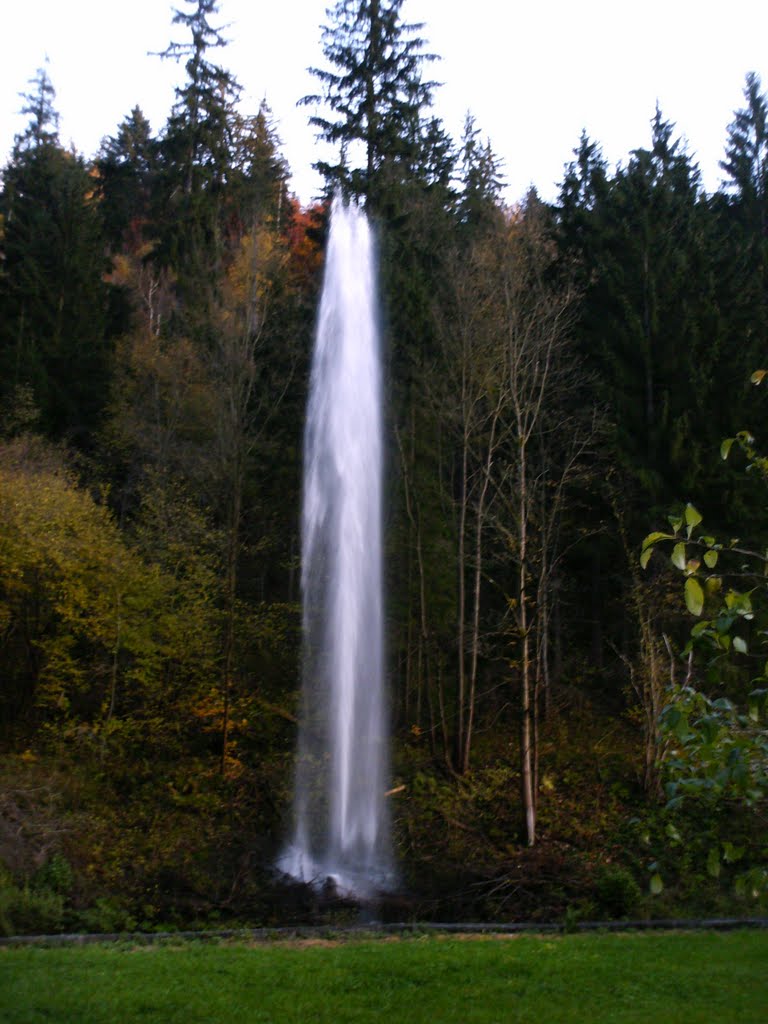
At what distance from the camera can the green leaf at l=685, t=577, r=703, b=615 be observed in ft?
9.65

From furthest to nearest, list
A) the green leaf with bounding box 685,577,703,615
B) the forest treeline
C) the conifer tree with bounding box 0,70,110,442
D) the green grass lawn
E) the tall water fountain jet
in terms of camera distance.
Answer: the conifer tree with bounding box 0,70,110,442
the forest treeline
the tall water fountain jet
the green grass lawn
the green leaf with bounding box 685,577,703,615

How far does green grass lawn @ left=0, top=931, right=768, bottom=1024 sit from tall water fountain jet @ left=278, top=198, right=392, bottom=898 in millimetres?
7478

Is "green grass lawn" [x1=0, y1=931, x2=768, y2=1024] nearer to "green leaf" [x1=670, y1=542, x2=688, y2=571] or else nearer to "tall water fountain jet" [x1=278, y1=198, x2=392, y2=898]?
"green leaf" [x1=670, y1=542, x2=688, y2=571]

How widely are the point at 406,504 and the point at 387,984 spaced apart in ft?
48.6

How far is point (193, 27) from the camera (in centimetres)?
3409

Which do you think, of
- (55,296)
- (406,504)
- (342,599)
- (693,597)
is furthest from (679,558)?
(55,296)

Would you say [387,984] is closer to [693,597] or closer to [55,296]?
[693,597]

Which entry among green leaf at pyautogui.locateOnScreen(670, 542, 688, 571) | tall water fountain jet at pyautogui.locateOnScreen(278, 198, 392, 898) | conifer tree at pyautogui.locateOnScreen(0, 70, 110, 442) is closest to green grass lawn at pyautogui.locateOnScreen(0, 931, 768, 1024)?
green leaf at pyautogui.locateOnScreen(670, 542, 688, 571)

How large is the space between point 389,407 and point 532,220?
5.13m

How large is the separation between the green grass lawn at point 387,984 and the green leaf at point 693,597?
548cm

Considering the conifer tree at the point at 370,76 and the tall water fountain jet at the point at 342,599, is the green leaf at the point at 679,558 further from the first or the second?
the conifer tree at the point at 370,76

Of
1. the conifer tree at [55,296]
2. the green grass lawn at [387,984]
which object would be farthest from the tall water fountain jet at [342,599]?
the conifer tree at [55,296]

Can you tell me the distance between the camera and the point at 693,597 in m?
2.99

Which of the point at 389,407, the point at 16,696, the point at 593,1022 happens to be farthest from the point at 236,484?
the point at 593,1022
